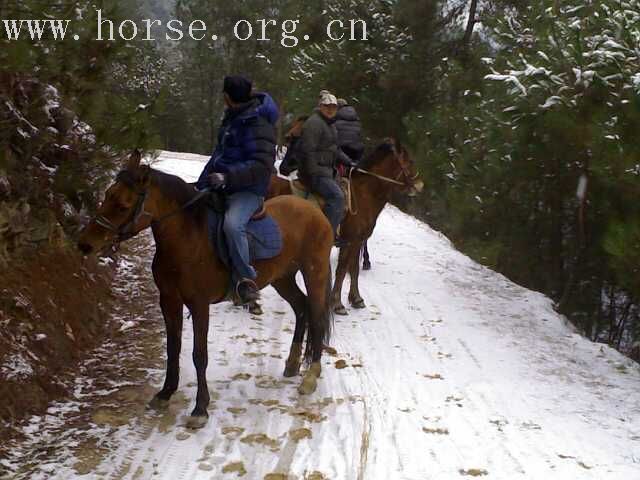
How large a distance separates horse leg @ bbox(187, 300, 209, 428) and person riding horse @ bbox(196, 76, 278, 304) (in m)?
0.33

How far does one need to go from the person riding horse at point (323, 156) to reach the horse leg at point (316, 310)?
1766mm

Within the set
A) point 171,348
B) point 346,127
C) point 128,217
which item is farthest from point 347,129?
point 128,217

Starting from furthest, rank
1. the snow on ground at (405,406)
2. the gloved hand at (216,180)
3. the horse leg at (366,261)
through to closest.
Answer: the horse leg at (366,261), the gloved hand at (216,180), the snow on ground at (405,406)

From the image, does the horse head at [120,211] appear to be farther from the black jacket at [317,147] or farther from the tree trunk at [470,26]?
the tree trunk at [470,26]

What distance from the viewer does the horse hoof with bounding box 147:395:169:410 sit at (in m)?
5.00

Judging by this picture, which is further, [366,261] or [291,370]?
[366,261]

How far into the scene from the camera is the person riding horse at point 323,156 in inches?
279

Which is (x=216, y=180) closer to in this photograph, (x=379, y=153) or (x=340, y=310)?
(x=340, y=310)

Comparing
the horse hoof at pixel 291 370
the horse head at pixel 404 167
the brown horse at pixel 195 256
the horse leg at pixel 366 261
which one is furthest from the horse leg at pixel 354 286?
the horse hoof at pixel 291 370

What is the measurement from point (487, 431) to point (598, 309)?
9516 mm

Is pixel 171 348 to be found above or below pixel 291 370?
above

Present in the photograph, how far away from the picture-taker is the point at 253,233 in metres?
5.05

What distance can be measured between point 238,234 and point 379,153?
4.18 metres

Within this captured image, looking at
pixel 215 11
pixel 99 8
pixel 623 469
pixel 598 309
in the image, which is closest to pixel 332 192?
pixel 99 8
